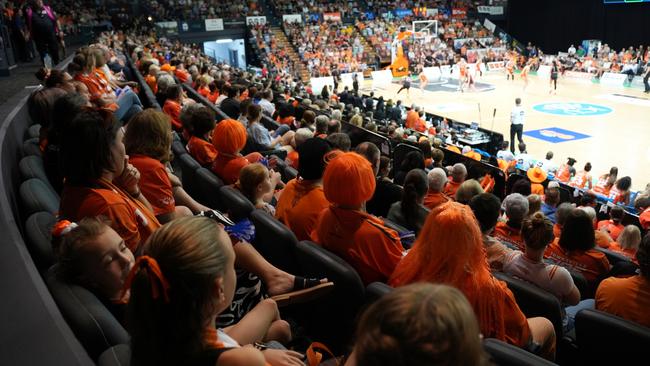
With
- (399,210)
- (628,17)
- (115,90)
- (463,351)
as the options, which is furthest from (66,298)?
(628,17)

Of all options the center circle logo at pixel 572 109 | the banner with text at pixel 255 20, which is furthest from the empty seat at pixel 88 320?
the banner with text at pixel 255 20

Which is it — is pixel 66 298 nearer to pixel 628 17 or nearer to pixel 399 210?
pixel 399 210

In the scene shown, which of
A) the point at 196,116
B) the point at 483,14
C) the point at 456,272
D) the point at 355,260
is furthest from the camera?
the point at 483,14

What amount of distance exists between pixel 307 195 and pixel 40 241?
5.00 ft

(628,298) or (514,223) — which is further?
(514,223)

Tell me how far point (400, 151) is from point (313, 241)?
4073 millimetres

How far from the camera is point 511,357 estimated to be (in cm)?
167

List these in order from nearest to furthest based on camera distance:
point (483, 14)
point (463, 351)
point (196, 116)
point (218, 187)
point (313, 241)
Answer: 1. point (463, 351)
2. point (313, 241)
3. point (218, 187)
4. point (196, 116)
5. point (483, 14)

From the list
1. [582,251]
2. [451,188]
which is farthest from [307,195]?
[451,188]

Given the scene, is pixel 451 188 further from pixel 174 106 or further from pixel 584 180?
pixel 584 180

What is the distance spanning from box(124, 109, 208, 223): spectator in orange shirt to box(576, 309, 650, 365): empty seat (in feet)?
7.78

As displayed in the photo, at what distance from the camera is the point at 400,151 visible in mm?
6590

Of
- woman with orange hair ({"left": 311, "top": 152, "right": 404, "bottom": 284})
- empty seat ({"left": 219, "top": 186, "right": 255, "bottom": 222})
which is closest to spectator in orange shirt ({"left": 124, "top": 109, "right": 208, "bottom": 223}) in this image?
empty seat ({"left": 219, "top": 186, "right": 255, "bottom": 222})

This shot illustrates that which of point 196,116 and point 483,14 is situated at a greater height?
point 483,14
